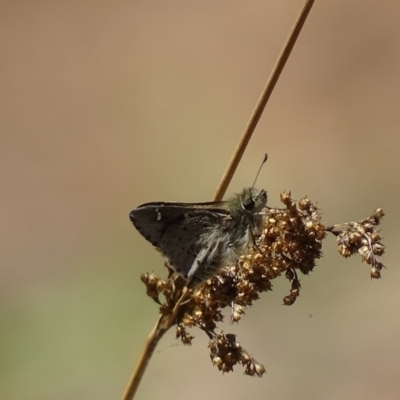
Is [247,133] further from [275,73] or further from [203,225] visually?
[203,225]

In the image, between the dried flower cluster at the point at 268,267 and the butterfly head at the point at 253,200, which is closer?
the dried flower cluster at the point at 268,267

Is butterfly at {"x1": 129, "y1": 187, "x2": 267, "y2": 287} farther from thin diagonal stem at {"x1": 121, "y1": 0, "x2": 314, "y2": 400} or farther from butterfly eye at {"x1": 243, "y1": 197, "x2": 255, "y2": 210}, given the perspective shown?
thin diagonal stem at {"x1": 121, "y1": 0, "x2": 314, "y2": 400}

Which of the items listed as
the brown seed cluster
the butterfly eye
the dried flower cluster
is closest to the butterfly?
the butterfly eye

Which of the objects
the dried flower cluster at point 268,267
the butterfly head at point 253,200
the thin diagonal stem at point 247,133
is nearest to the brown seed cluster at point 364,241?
the dried flower cluster at point 268,267

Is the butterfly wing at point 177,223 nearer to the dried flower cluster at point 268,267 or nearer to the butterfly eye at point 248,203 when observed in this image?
the butterfly eye at point 248,203

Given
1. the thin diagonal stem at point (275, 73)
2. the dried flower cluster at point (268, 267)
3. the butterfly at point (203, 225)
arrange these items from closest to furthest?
the thin diagonal stem at point (275, 73), the dried flower cluster at point (268, 267), the butterfly at point (203, 225)

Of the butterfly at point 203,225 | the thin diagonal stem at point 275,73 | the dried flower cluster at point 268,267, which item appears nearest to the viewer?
the thin diagonal stem at point 275,73
